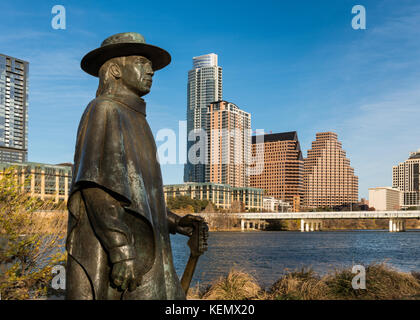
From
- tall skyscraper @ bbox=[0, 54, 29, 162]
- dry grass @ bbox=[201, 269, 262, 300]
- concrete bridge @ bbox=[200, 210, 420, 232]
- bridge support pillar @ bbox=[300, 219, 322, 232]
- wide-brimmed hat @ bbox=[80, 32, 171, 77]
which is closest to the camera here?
wide-brimmed hat @ bbox=[80, 32, 171, 77]

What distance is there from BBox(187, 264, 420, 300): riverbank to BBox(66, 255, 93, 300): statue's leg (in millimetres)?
9354

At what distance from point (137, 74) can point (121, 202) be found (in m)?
1.19

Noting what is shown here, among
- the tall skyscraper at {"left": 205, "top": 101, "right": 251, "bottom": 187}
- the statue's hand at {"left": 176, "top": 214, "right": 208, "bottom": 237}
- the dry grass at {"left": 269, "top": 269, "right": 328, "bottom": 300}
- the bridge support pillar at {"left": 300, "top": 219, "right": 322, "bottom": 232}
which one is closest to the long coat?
the statue's hand at {"left": 176, "top": 214, "right": 208, "bottom": 237}

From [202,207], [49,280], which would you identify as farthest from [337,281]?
[202,207]

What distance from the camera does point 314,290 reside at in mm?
12734

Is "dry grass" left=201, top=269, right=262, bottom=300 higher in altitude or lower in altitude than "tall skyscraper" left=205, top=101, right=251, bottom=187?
lower

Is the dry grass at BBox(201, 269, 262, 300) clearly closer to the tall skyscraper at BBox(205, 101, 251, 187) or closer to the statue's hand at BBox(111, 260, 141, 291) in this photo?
the statue's hand at BBox(111, 260, 141, 291)

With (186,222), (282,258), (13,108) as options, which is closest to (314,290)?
(186,222)

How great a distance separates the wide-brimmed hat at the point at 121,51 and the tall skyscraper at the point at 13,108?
162629mm

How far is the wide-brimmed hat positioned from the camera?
4.08 m

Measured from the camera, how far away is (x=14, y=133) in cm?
17300

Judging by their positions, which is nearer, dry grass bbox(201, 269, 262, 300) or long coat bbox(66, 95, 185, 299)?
long coat bbox(66, 95, 185, 299)

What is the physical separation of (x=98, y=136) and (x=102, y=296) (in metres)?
1.22
